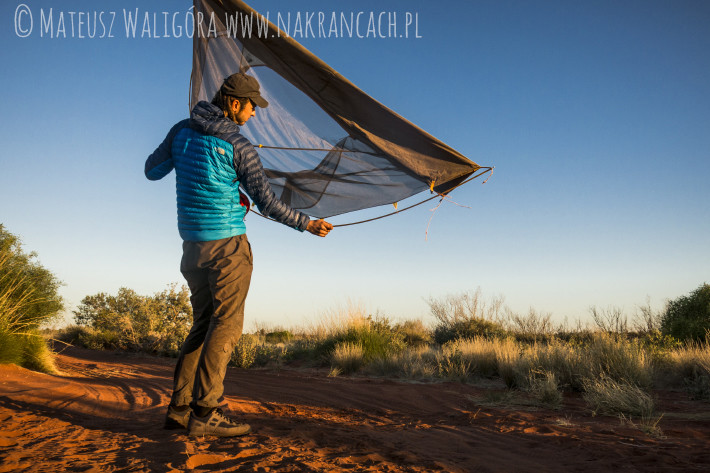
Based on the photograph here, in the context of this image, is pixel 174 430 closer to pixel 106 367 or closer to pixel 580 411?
pixel 580 411

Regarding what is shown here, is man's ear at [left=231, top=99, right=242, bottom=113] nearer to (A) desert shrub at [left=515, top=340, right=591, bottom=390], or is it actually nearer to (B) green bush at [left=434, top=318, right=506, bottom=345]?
(A) desert shrub at [left=515, top=340, right=591, bottom=390]

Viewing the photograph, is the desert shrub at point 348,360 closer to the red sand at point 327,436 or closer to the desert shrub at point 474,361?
the desert shrub at point 474,361

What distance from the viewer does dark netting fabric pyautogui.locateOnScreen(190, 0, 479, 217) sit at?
13.7 feet

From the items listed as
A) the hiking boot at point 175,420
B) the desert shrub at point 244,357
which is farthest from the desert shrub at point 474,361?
the hiking boot at point 175,420

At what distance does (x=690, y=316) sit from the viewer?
495 inches

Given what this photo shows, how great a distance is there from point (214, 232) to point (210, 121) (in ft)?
2.56

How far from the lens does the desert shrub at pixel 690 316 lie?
12.1 meters

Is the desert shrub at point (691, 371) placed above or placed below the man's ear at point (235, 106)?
below

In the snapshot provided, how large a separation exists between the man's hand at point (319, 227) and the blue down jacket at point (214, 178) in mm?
222

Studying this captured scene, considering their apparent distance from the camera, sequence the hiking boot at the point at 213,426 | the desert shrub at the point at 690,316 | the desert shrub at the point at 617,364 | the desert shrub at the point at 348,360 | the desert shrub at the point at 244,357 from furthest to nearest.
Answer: the desert shrub at the point at 690,316, the desert shrub at the point at 244,357, the desert shrub at the point at 348,360, the desert shrub at the point at 617,364, the hiking boot at the point at 213,426

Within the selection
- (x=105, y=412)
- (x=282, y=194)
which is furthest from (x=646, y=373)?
(x=105, y=412)

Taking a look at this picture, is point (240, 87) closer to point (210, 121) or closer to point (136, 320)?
point (210, 121)

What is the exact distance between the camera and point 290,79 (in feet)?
14.4

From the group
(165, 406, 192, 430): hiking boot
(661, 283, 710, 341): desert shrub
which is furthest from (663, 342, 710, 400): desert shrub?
(165, 406, 192, 430): hiking boot
